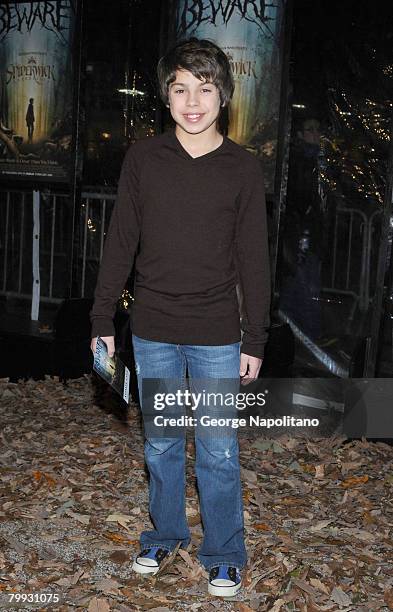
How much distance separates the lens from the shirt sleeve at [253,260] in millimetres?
3066

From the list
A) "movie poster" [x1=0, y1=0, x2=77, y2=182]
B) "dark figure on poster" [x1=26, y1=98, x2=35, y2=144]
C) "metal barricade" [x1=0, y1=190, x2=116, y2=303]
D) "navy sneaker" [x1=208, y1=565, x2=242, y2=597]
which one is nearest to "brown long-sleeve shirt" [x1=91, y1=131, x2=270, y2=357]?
"navy sneaker" [x1=208, y1=565, x2=242, y2=597]

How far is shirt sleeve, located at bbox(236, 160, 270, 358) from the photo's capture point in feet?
10.1

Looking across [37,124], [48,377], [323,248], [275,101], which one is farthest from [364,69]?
[48,377]

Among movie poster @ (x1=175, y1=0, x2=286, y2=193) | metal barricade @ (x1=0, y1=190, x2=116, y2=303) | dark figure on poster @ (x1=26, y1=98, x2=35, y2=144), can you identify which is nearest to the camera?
movie poster @ (x1=175, y1=0, x2=286, y2=193)

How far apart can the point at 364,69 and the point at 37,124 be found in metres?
2.89

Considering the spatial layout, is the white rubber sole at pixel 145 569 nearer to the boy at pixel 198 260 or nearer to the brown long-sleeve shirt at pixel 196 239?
the boy at pixel 198 260

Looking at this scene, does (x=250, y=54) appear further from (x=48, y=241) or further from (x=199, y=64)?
(x=199, y=64)

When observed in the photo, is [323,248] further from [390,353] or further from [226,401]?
[226,401]

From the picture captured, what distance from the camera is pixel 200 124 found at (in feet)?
9.93

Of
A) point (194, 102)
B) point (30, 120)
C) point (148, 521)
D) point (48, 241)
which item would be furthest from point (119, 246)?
point (48, 241)

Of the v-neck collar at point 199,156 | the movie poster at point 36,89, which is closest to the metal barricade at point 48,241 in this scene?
the movie poster at point 36,89

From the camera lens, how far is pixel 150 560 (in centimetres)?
343

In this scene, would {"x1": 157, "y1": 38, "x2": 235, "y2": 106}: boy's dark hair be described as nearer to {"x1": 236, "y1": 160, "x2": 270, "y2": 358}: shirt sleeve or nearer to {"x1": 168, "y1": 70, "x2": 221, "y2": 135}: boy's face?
{"x1": 168, "y1": 70, "x2": 221, "y2": 135}: boy's face

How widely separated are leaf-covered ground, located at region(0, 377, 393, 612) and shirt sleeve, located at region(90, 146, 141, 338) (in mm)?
1050
